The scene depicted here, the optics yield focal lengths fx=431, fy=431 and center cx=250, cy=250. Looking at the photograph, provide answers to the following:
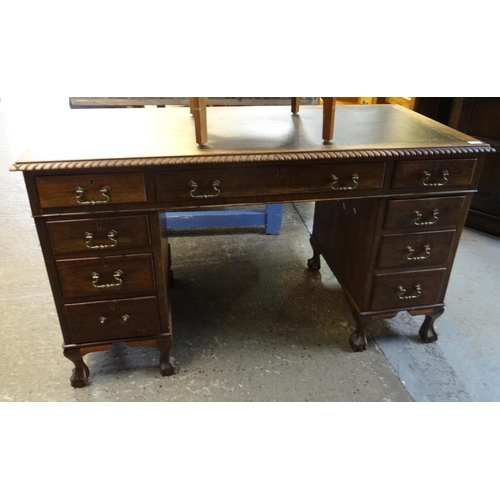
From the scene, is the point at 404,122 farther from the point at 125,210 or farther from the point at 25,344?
the point at 25,344

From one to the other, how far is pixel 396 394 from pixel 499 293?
3.29 feet

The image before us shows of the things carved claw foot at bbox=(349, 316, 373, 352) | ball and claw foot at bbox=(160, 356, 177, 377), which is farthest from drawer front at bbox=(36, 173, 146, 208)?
carved claw foot at bbox=(349, 316, 373, 352)

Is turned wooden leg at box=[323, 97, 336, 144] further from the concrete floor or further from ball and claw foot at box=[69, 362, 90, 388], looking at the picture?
ball and claw foot at box=[69, 362, 90, 388]

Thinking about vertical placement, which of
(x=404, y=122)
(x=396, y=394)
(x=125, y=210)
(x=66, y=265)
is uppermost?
(x=404, y=122)

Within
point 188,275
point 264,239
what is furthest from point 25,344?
point 264,239

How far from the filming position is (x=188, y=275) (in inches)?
94.5

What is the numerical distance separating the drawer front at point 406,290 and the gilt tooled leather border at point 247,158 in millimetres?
500

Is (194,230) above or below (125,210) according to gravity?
below

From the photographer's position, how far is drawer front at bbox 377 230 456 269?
165cm

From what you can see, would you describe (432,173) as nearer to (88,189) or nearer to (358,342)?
(358,342)

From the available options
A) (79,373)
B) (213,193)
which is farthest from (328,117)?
(79,373)

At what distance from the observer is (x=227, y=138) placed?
4.96 feet

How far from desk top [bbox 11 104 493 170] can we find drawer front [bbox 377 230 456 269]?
334 millimetres

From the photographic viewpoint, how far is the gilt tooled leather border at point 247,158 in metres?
1.26
